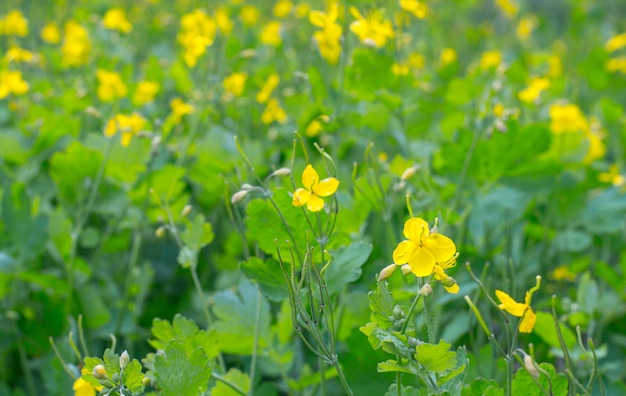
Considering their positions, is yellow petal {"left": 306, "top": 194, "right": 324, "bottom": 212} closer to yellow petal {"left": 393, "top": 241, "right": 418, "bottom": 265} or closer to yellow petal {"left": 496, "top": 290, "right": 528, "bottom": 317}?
yellow petal {"left": 393, "top": 241, "right": 418, "bottom": 265}

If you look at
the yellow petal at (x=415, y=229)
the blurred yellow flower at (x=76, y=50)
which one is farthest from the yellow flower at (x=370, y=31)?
the blurred yellow flower at (x=76, y=50)

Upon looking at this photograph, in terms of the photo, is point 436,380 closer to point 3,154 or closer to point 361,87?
point 361,87

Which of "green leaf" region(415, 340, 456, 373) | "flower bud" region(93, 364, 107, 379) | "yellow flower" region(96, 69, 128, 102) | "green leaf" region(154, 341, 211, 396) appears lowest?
"yellow flower" region(96, 69, 128, 102)

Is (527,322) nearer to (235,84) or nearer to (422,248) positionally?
(422,248)

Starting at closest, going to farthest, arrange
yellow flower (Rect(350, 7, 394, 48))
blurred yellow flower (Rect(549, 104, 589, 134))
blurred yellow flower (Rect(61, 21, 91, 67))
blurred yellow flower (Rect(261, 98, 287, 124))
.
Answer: yellow flower (Rect(350, 7, 394, 48)), blurred yellow flower (Rect(549, 104, 589, 134)), blurred yellow flower (Rect(261, 98, 287, 124)), blurred yellow flower (Rect(61, 21, 91, 67))

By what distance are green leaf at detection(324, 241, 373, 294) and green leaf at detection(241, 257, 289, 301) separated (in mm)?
76

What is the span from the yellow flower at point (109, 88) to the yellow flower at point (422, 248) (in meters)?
1.41

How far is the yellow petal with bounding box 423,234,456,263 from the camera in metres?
0.92

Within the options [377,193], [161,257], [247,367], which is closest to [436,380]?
[377,193]

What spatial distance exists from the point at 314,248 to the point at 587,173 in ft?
3.47

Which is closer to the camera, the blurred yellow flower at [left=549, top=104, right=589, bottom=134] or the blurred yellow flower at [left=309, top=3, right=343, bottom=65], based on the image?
the blurred yellow flower at [left=309, top=3, right=343, bottom=65]

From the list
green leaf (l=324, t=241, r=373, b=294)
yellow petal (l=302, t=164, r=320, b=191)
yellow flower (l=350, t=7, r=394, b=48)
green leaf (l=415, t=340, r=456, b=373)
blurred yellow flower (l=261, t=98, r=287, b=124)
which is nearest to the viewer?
green leaf (l=415, t=340, r=456, b=373)

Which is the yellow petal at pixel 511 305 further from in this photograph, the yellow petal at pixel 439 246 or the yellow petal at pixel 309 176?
the yellow petal at pixel 309 176

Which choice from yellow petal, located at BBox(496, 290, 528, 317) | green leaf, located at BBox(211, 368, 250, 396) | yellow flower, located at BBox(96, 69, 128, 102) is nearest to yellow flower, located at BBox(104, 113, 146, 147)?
yellow flower, located at BBox(96, 69, 128, 102)
